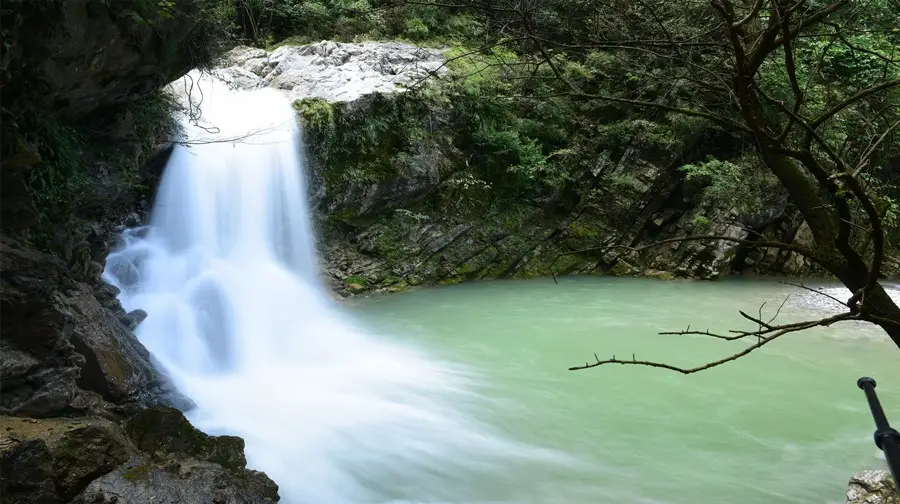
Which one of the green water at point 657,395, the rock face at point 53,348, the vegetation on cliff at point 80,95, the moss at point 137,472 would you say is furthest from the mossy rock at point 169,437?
the green water at point 657,395

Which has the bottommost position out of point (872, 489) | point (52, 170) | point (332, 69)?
point (872, 489)

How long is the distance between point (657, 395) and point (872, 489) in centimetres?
242

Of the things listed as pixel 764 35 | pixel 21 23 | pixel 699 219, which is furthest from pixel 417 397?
pixel 699 219

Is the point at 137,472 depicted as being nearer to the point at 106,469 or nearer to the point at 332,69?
the point at 106,469

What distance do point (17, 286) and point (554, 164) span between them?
1090cm

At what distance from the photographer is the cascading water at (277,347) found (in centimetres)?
467

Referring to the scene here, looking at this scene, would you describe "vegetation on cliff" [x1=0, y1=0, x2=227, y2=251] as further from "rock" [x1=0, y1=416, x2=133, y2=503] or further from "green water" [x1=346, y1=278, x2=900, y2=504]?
"green water" [x1=346, y1=278, x2=900, y2=504]

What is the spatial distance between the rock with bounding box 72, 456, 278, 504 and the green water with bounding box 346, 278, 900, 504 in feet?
5.75

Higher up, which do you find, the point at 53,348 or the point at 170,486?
the point at 53,348

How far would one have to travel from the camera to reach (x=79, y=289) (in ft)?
15.6

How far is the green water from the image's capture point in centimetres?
446

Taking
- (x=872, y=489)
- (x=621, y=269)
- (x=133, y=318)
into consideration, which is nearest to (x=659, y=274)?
(x=621, y=269)

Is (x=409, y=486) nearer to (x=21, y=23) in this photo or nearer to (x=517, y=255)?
(x=21, y=23)

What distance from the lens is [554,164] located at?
13109 mm
